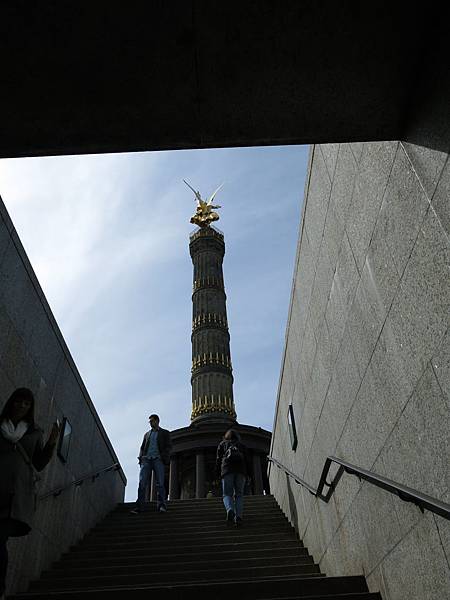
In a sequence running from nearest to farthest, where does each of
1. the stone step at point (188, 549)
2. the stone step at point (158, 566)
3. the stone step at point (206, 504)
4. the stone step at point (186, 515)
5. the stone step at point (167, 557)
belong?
the stone step at point (158, 566)
the stone step at point (167, 557)
the stone step at point (188, 549)
the stone step at point (186, 515)
the stone step at point (206, 504)

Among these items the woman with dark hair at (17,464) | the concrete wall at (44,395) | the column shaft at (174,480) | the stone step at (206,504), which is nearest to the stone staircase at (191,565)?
the concrete wall at (44,395)

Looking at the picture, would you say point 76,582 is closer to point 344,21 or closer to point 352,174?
point 352,174

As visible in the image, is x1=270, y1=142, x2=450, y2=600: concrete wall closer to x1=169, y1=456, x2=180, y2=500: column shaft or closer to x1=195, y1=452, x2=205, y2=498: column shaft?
x1=195, y1=452, x2=205, y2=498: column shaft

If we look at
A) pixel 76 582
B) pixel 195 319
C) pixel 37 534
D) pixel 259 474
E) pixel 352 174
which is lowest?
pixel 76 582

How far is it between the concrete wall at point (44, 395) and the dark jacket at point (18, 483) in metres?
1.39

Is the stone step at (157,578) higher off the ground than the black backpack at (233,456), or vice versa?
the black backpack at (233,456)

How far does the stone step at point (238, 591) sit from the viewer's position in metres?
4.24

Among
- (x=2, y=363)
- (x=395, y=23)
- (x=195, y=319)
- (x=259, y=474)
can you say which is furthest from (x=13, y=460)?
(x=195, y=319)

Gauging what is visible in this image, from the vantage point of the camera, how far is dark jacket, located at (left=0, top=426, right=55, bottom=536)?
133 inches

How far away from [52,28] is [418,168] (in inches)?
77.9

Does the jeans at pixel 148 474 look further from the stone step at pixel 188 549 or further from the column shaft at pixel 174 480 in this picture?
the column shaft at pixel 174 480

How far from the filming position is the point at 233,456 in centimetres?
809

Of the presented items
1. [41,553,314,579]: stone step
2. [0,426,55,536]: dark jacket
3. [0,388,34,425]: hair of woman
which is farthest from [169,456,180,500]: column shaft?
[0,388,34,425]: hair of woman

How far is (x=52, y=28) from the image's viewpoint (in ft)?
8.26
